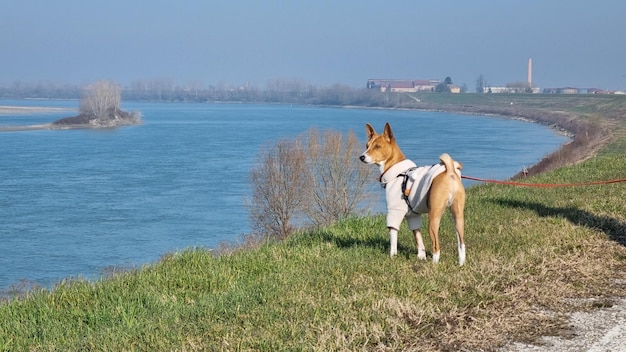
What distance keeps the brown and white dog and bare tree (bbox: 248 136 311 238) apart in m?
31.0

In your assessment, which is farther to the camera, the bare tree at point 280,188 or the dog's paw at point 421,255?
the bare tree at point 280,188

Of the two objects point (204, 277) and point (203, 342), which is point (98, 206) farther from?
point (203, 342)

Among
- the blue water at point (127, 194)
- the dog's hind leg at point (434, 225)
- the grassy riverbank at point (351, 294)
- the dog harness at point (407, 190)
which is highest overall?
the dog harness at point (407, 190)

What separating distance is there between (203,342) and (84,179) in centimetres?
4521

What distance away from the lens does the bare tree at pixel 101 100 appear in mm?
123062

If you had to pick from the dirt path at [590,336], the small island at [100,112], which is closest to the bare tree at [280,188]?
the dirt path at [590,336]

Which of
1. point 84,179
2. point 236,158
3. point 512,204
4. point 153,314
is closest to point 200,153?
point 236,158

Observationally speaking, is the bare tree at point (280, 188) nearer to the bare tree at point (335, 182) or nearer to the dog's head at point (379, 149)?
the bare tree at point (335, 182)

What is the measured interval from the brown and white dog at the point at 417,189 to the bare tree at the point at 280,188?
1220 inches

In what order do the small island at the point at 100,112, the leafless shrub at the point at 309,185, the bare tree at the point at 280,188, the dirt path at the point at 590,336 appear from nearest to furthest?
→ the dirt path at the point at 590,336
the bare tree at the point at 280,188
the leafless shrub at the point at 309,185
the small island at the point at 100,112

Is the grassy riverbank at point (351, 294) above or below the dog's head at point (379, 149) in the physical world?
below

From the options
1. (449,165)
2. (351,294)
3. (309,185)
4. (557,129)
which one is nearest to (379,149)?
(449,165)

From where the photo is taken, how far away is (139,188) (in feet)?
148

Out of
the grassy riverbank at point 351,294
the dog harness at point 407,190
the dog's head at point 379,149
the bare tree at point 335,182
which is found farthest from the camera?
the bare tree at point 335,182
